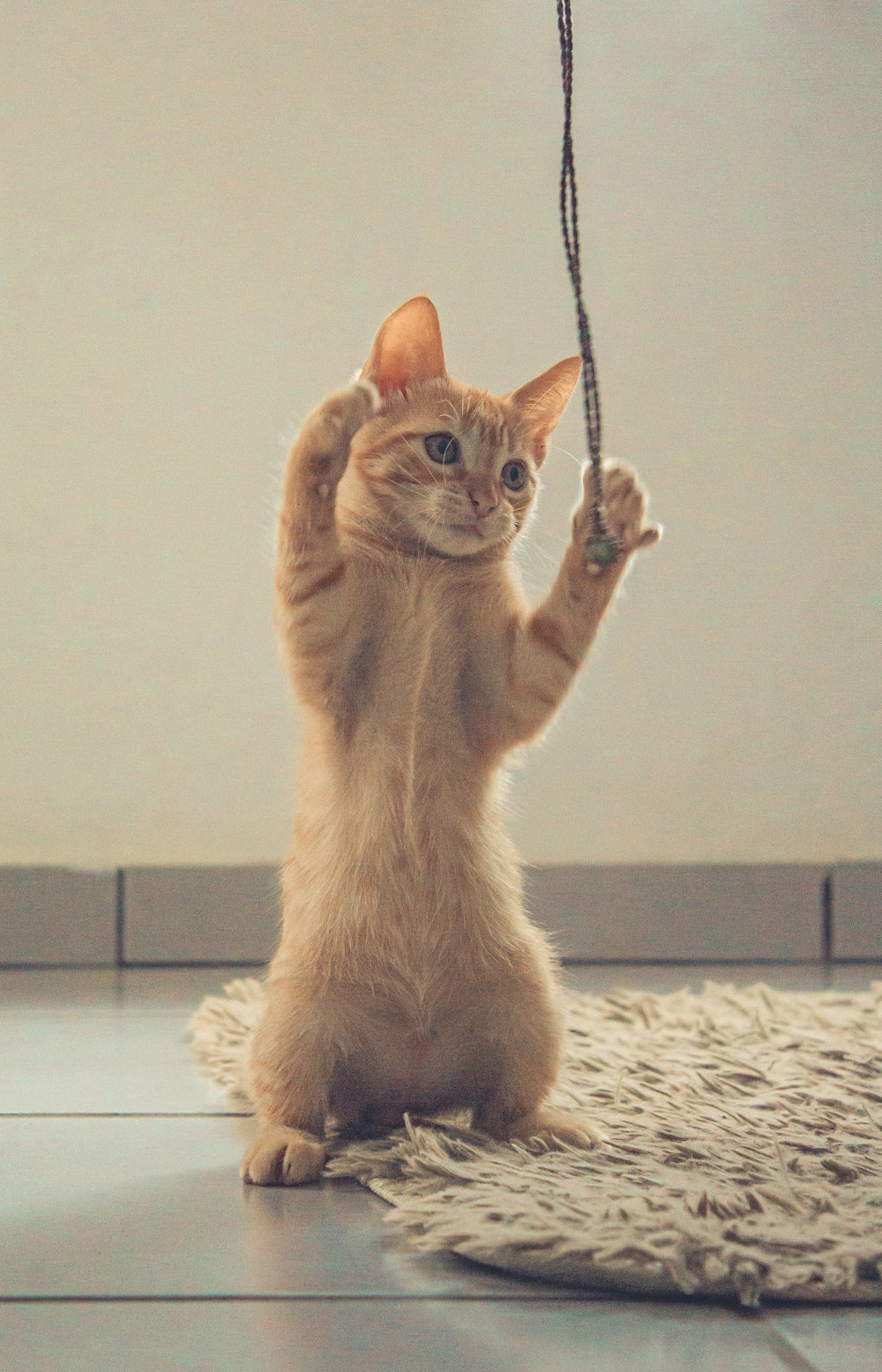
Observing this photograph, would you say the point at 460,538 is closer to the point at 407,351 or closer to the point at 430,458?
the point at 430,458

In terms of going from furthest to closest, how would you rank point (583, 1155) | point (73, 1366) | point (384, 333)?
point (384, 333) → point (583, 1155) → point (73, 1366)

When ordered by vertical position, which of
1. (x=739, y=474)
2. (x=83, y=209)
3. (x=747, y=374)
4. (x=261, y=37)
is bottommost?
(x=739, y=474)

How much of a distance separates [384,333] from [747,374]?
4.56 feet

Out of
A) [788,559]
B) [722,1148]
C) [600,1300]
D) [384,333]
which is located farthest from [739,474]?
[600,1300]

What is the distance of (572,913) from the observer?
2117mm

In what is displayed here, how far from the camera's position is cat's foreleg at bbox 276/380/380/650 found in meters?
0.88

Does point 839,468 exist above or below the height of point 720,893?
above

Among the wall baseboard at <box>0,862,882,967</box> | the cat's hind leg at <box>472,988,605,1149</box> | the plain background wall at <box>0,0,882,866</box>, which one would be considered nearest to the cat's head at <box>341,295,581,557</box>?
the cat's hind leg at <box>472,988,605,1149</box>

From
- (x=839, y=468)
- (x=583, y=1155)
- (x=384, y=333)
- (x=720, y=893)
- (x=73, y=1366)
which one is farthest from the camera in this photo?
(x=839, y=468)

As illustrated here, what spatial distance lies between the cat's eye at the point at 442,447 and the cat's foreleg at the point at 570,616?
115 millimetres

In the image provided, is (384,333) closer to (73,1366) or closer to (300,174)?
(73,1366)

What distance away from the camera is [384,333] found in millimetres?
1031

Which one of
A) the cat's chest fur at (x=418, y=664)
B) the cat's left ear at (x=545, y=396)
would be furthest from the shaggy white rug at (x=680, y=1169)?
the cat's left ear at (x=545, y=396)

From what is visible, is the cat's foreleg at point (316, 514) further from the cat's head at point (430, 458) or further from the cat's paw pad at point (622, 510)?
the cat's paw pad at point (622, 510)
